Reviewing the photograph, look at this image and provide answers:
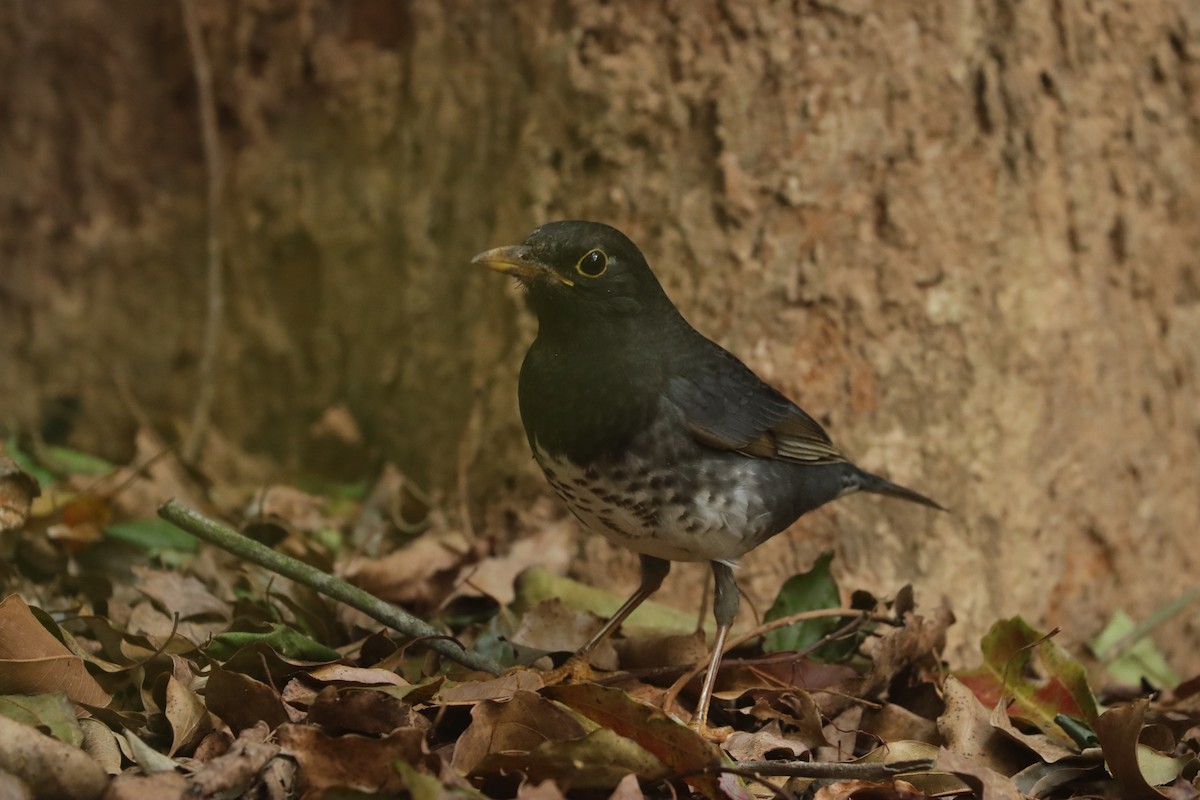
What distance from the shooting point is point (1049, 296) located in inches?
219

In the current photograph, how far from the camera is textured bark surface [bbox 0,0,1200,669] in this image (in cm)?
529

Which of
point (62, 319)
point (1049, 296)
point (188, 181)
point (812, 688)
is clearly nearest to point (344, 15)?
point (188, 181)

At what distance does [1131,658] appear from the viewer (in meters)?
5.67

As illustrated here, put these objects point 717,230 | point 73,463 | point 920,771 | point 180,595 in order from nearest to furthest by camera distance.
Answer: point 920,771, point 180,595, point 717,230, point 73,463

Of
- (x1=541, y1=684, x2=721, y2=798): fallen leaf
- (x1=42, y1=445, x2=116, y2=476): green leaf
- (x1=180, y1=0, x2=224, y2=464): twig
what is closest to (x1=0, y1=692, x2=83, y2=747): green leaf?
(x1=541, y1=684, x2=721, y2=798): fallen leaf

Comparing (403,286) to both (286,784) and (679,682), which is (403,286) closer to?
(679,682)

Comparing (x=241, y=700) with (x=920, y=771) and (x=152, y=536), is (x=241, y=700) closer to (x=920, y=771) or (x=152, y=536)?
(x=920, y=771)

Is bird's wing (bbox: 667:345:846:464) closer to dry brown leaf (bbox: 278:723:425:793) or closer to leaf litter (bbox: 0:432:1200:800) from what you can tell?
leaf litter (bbox: 0:432:1200:800)

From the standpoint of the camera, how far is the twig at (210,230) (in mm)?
6570

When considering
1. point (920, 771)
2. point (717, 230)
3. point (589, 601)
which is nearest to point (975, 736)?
point (920, 771)

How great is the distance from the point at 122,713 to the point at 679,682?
1.62 m

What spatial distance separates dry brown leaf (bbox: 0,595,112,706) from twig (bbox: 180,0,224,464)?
9.88 ft

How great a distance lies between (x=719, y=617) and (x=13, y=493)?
2223 millimetres

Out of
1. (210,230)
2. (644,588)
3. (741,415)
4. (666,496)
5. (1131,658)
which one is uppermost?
(210,230)
